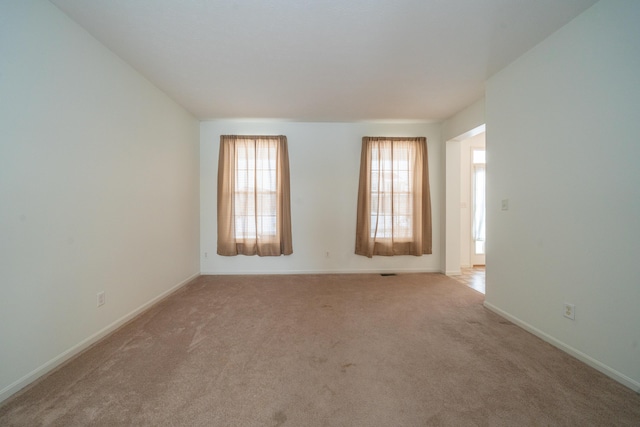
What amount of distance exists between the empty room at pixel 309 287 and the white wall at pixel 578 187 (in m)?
0.01

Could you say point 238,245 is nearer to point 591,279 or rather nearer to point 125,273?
point 125,273

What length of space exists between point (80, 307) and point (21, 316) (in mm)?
407

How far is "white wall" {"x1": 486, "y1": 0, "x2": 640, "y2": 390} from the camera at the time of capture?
5.06 feet

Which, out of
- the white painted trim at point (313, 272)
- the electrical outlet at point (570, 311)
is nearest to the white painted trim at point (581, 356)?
the electrical outlet at point (570, 311)

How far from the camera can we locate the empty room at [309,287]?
1.45 meters

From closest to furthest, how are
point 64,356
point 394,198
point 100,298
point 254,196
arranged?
point 64,356
point 100,298
point 254,196
point 394,198

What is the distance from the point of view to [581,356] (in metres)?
1.79

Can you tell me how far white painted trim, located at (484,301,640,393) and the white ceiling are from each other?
101 inches

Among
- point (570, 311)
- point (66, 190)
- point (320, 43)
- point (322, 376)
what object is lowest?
point (322, 376)

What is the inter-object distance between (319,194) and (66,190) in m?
3.03

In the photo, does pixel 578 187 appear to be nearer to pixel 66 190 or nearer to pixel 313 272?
pixel 313 272

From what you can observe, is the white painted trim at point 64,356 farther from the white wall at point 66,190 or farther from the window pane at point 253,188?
the window pane at point 253,188

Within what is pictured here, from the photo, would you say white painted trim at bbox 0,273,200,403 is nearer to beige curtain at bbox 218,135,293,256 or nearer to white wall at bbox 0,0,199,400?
white wall at bbox 0,0,199,400

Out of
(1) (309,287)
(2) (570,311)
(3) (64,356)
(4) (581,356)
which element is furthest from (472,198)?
(3) (64,356)
